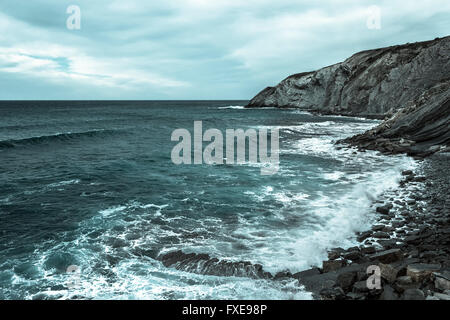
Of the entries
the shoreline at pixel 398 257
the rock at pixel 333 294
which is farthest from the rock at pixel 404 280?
the rock at pixel 333 294

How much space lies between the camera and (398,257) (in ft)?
30.9

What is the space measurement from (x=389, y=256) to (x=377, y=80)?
71318 mm

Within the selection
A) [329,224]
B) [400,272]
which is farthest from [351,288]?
[329,224]

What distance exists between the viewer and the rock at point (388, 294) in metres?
7.34

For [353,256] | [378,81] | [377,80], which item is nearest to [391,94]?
[378,81]

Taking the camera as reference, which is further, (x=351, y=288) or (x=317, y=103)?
(x=317, y=103)

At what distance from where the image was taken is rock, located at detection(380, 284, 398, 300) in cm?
734

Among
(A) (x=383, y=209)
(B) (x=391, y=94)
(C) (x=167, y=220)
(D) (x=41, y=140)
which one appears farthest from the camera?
(B) (x=391, y=94)

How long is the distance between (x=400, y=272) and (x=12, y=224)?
15430 millimetres

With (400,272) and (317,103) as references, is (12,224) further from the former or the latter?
(317,103)

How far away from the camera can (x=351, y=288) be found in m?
8.10

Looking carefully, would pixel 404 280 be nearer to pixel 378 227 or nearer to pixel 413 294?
pixel 413 294

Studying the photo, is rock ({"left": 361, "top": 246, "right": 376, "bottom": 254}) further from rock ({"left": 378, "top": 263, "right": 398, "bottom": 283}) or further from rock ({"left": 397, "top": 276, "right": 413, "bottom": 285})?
rock ({"left": 397, "top": 276, "right": 413, "bottom": 285})

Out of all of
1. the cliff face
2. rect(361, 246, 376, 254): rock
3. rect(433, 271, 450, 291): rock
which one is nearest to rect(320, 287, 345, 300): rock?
rect(433, 271, 450, 291): rock
